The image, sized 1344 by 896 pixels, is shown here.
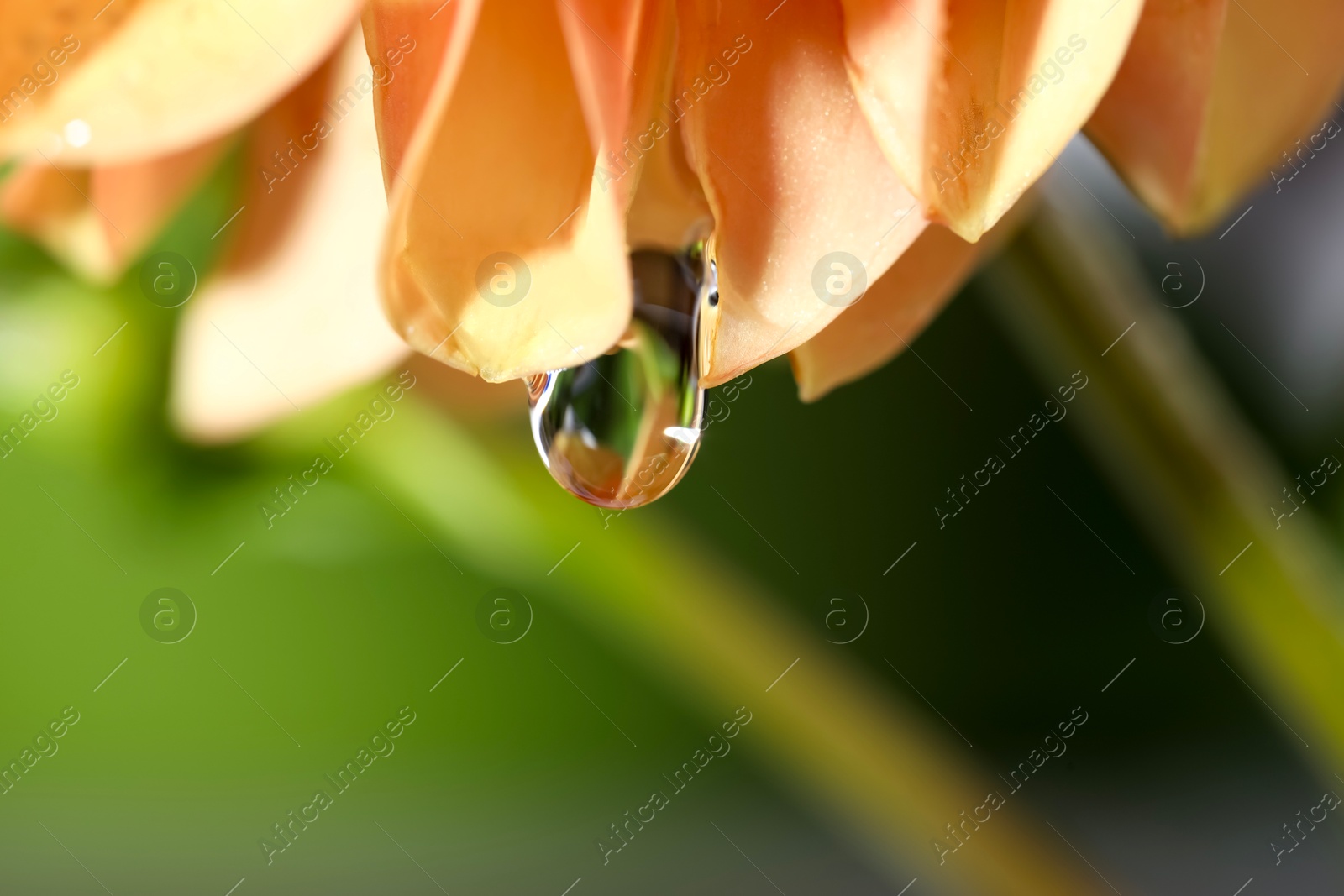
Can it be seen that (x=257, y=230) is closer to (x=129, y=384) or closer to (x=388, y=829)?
(x=129, y=384)

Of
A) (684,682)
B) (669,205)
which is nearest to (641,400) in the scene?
(669,205)

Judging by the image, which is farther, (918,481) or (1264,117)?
(918,481)

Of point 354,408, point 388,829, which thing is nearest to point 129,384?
point 354,408

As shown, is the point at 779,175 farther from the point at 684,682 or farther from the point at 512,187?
the point at 684,682

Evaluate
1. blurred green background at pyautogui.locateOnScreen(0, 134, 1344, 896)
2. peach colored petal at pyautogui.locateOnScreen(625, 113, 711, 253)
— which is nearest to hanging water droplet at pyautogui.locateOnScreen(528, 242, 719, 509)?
peach colored petal at pyautogui.locateOnScreen(625, 113, 711, 253)

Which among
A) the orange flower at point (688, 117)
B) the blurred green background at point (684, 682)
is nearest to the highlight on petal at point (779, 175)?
the orange flower at point (688, 117)

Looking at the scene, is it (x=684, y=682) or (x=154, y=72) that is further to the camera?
(x=684, y=682)

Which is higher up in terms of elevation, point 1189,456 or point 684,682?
point 1189,456
